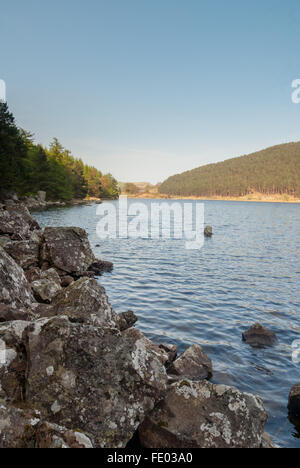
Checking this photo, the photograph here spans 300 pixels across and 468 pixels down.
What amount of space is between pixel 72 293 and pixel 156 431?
17.7 feet

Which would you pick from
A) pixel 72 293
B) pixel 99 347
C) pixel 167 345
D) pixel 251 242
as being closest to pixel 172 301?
pixel 167 345

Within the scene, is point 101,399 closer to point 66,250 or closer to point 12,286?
point 12,286

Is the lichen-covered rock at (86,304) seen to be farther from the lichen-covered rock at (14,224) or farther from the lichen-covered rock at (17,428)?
the lichen-covered rock at (14,224)

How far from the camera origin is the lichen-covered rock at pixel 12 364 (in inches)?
205

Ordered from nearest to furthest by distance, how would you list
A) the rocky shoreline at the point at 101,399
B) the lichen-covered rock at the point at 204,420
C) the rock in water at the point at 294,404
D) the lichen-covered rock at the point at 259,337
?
the rocky shoreline at the point at 101,399 < the lichen-covered rock at the point at 204,420 < the rock in water at the point at 294,404 < the lichen-covered rock at the point at 259,337

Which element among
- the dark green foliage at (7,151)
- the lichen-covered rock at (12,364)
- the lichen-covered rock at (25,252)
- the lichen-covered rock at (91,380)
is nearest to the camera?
the lichen-covered rock at (91,380)

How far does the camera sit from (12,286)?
8.95 meters

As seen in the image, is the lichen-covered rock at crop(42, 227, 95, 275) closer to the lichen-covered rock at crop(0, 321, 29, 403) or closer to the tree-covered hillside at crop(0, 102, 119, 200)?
the lichen-covered rock at crop(0, 321, 29, 403)

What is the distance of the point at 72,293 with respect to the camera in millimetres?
9625

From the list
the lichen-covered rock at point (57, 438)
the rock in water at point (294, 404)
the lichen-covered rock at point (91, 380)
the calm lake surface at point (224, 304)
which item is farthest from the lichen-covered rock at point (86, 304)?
the rock in water at point (294, 404)

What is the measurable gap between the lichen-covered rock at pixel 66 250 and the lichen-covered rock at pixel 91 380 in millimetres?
11323

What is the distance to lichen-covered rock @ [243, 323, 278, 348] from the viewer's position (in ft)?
36.3

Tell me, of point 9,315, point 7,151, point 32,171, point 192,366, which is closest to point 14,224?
point 9,315

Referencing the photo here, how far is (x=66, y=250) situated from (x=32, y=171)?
60.9 meters
